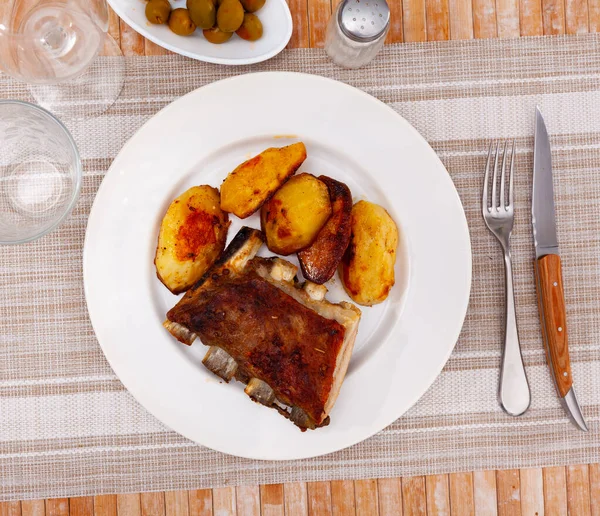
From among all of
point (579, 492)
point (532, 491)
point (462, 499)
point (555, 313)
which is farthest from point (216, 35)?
point (579, 492)

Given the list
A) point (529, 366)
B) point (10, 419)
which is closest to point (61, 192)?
point (10, 419)

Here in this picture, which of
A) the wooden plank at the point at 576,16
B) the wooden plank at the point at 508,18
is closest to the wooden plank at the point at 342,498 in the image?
the wooden plank at the point at 508,18

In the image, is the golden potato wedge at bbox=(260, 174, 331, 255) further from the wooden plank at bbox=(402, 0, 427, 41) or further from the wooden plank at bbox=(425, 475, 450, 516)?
the wooden plank at bbox=(425, 475, 450, 516)

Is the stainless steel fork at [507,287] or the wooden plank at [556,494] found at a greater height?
the stainless steel fork at [507,287]

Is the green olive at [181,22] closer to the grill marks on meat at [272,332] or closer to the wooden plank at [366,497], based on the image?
the grill marks on meat at [272,332]

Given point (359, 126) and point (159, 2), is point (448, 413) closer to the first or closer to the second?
point (359, 126)

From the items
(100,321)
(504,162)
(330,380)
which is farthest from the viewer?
(504,162)

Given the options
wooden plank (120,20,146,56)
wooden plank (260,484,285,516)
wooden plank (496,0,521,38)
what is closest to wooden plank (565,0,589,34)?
wooden plank (496,0,521,38)

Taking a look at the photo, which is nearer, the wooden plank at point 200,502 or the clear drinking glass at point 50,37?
the clear drinking glass at point 50,37
